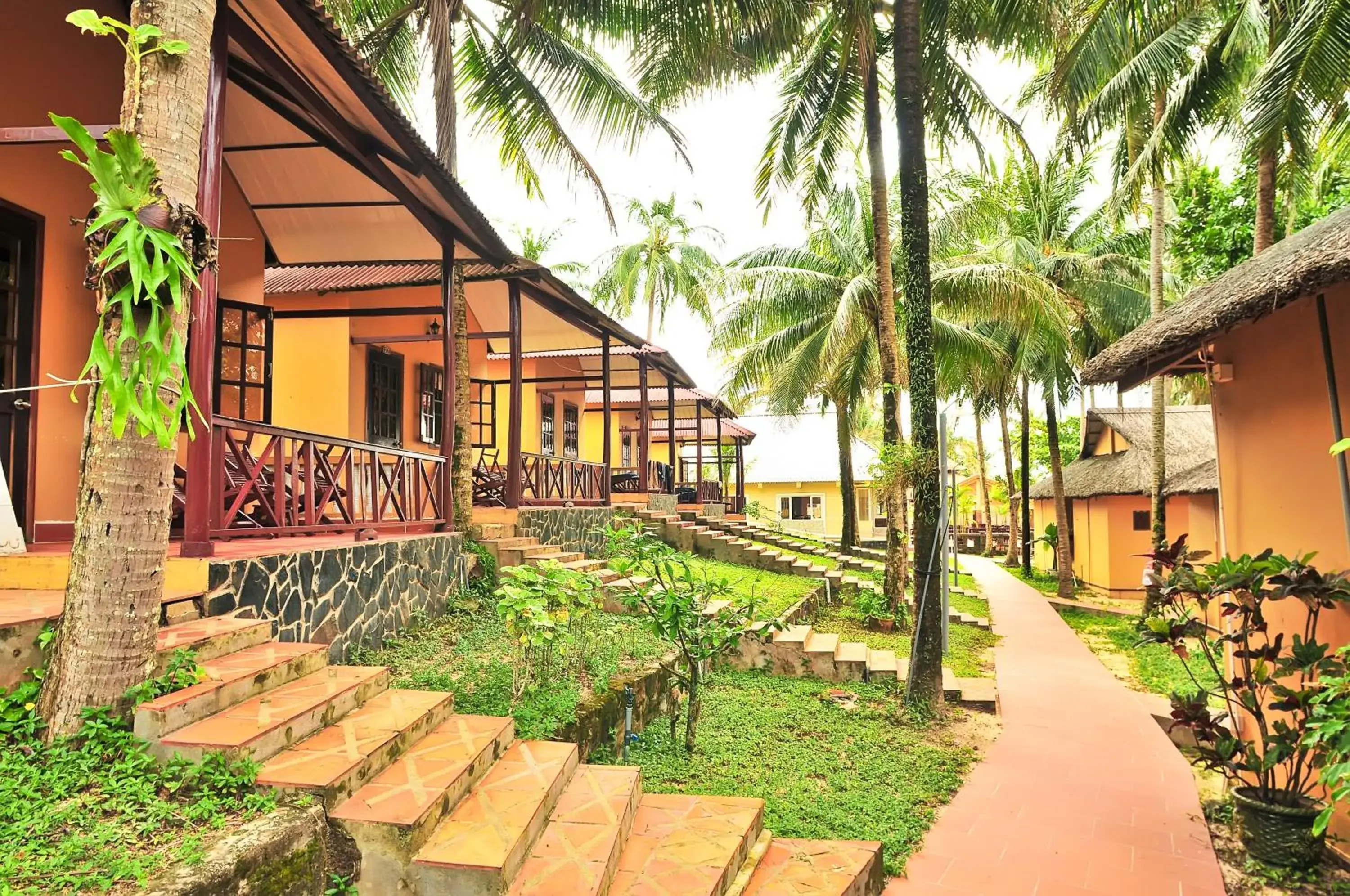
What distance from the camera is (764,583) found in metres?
12.4

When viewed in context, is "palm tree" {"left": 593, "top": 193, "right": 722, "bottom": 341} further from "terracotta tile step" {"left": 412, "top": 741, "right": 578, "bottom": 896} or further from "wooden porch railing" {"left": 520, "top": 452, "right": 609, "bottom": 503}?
"terracotta tile step" {"left": 412, "top": 741, "right": 578, "bottom": 896}

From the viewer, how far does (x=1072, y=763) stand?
630 centimetres

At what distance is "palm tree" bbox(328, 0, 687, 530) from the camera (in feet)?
28.1

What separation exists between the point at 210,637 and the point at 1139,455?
2053cm

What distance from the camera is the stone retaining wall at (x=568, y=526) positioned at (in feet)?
31.6

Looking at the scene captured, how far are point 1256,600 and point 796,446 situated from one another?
101ft

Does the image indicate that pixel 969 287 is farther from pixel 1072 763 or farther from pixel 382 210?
pixel 382 210

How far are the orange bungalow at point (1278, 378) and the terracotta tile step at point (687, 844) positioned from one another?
402 cm

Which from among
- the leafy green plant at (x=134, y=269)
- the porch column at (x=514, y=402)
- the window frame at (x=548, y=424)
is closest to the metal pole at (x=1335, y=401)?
the leafy green plant at (x=134, y=269)

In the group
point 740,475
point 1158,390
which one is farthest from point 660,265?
point 1158,390

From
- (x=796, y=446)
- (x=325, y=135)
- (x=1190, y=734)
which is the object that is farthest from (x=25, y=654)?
(x=796, y=446)

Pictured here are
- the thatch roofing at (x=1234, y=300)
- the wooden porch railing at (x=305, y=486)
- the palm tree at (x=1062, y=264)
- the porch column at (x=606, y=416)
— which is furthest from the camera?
the palm tree at (x=1062, y=264)

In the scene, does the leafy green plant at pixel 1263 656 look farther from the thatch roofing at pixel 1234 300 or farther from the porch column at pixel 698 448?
the porch column at pixel 698 448

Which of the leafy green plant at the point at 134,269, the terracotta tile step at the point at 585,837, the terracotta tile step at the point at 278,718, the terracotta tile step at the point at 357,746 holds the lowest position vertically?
the terracotta tile step at the point at 585,837
